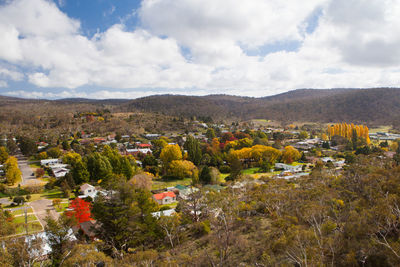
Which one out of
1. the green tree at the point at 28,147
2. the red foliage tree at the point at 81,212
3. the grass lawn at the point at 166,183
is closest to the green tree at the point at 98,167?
the grass lawn at the point at 166,183

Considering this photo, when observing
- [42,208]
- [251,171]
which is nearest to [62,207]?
[42,208]

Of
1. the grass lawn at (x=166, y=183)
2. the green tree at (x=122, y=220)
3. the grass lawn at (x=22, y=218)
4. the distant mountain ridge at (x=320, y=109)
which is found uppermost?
the distant mountain ridge at (x=320, y=109)

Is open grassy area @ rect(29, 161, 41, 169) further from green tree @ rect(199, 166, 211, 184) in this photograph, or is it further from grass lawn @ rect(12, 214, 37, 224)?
green tree @ rect(199, 166, 211, 184)

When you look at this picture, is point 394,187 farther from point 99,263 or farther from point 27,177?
point 27,177

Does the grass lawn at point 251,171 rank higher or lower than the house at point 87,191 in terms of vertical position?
lower

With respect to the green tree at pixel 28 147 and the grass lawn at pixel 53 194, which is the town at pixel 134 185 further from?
the green tree at pixel 28 147

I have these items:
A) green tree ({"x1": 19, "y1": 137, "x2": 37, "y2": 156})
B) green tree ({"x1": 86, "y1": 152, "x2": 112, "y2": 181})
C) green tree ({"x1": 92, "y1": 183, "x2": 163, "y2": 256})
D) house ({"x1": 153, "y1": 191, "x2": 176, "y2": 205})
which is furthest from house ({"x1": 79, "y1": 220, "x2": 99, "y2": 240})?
green tree ({"x1": 19, "y1": 137, "x2": 37, "y2": 156})

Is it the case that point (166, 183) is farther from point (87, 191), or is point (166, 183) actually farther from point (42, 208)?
point (42, 208)
